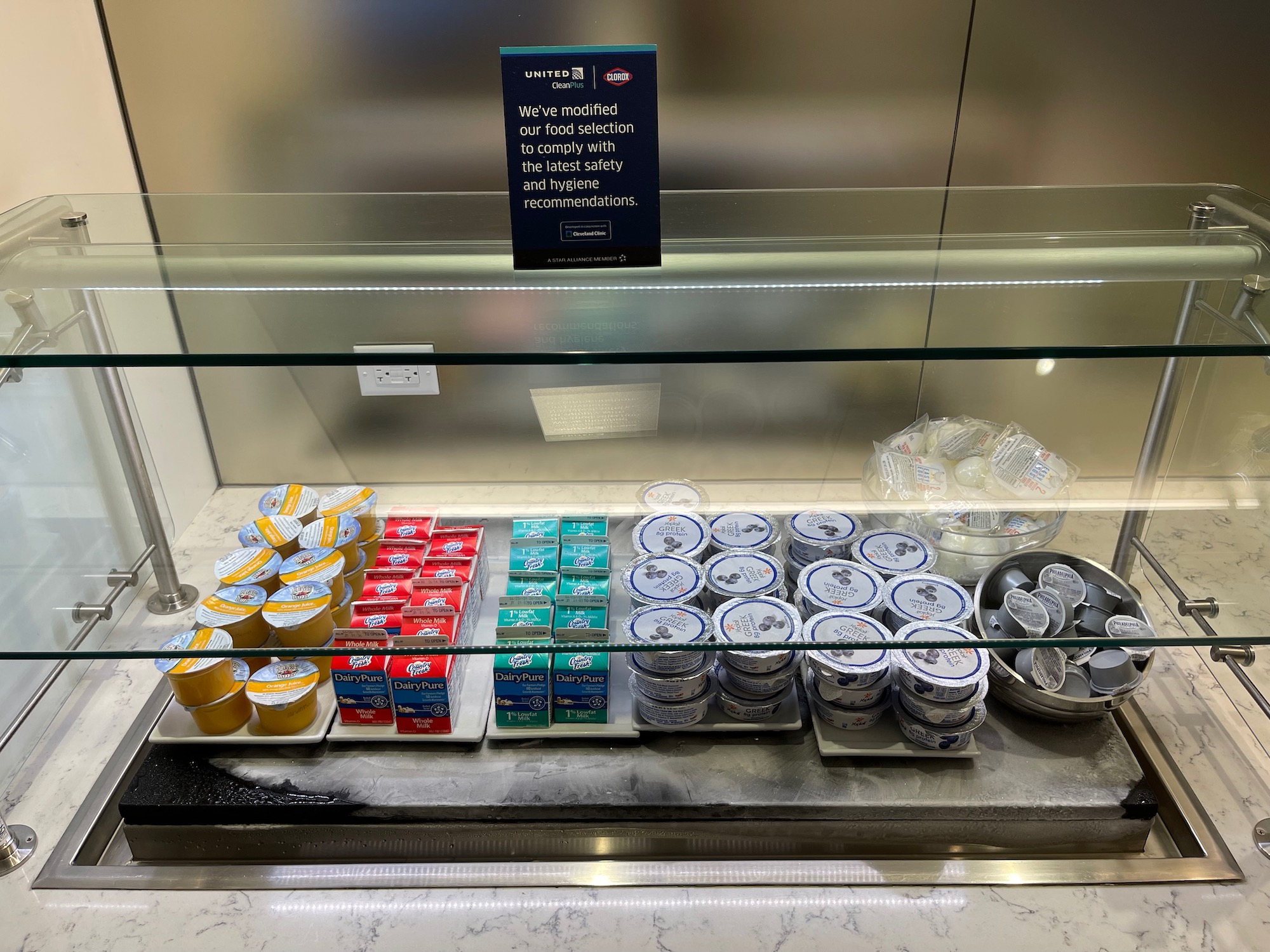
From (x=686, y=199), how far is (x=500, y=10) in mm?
640

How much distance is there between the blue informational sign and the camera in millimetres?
923

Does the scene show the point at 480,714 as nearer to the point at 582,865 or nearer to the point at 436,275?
the point at 582,865

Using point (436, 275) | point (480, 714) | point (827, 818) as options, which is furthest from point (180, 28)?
point (827, 818)

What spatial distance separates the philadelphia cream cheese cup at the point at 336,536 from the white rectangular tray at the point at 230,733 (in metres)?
0.20

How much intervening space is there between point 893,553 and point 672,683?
38cm

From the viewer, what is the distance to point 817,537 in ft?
4.29

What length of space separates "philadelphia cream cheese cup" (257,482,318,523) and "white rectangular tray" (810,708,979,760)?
2.66 feet

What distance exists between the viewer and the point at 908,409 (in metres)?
1.72

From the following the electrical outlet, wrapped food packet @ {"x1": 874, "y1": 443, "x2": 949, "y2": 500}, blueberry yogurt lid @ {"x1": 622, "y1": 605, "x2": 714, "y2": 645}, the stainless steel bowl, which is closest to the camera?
the electrical outlet

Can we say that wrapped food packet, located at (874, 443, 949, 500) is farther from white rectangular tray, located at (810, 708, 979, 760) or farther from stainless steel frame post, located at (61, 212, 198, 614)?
stainless steel frame post, located at (61, 212, 198, 614)

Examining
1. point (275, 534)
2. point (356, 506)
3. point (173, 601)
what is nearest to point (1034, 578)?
point (356, 506)

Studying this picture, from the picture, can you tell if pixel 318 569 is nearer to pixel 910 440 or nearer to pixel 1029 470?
pixel 910 440

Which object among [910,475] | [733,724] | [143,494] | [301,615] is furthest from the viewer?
[143,494]

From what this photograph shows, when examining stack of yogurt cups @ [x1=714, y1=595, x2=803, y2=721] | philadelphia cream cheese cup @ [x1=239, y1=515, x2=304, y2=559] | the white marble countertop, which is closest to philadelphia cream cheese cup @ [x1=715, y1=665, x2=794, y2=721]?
stack of yogurt cups @ [x1=714, y1=595, x2=803, y2=721]
